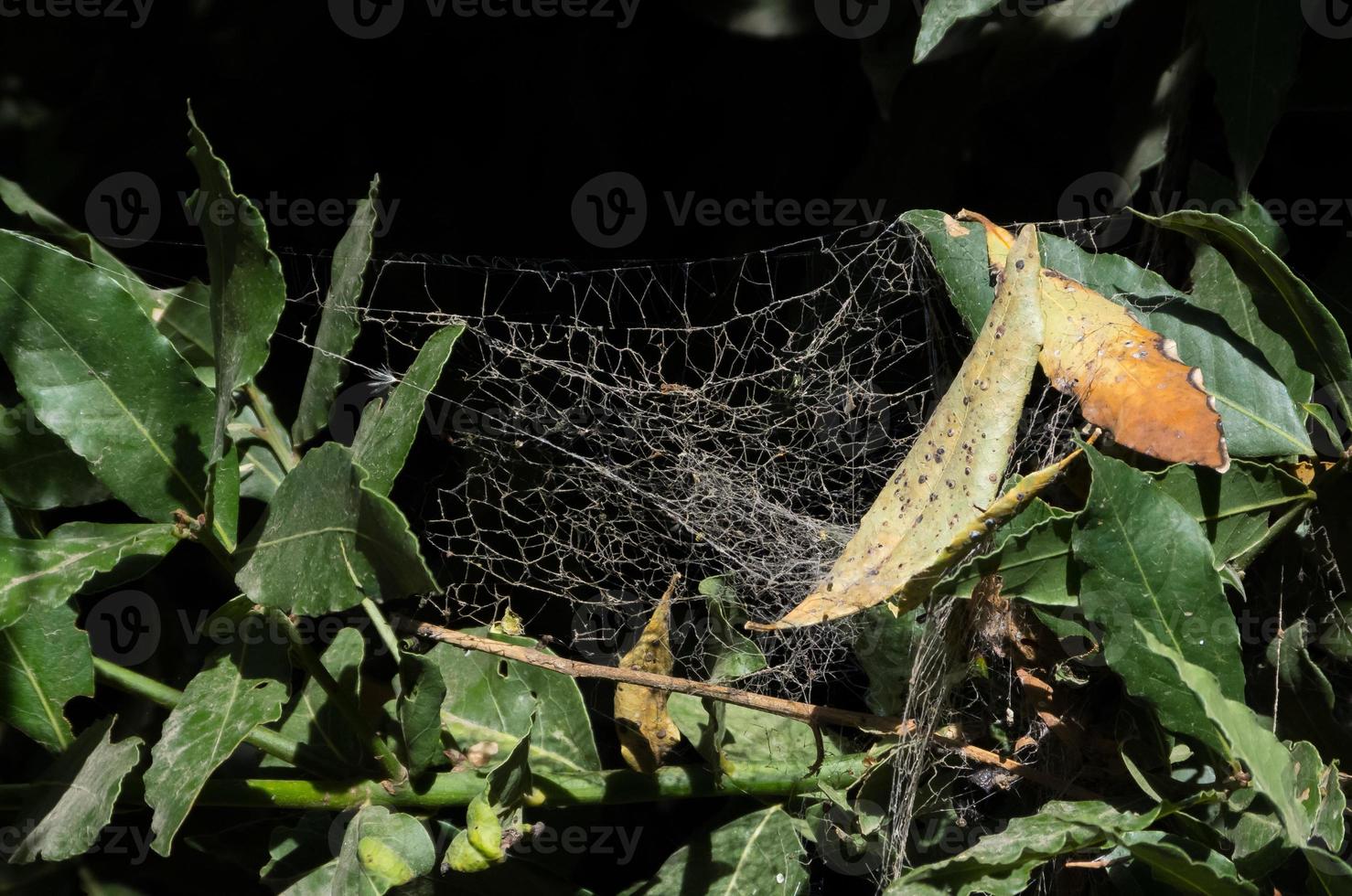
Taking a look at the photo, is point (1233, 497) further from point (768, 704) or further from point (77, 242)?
point (77, 242)

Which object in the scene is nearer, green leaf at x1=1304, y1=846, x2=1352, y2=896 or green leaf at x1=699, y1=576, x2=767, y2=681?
green leaf at x1=1304, y1=846, x2=1352, y2=896

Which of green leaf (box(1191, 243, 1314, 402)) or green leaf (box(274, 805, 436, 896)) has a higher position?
green leaf (box(1191, 243, 1314, 402))

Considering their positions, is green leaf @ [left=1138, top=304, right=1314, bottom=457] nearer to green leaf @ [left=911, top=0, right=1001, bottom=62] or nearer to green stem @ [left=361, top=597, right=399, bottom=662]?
green leaf @ [left=911, top=0, right=1001, bottom=62]

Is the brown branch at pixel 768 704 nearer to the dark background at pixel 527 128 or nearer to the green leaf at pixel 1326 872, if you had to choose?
the green leaf at pixel 1326 872

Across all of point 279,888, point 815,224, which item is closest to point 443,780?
point 279,888

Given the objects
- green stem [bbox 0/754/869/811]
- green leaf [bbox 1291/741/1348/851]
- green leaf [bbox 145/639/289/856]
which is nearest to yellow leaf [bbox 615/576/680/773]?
green stem [bbox 0/754/869/811]

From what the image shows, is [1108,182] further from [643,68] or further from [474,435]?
[474,435]
